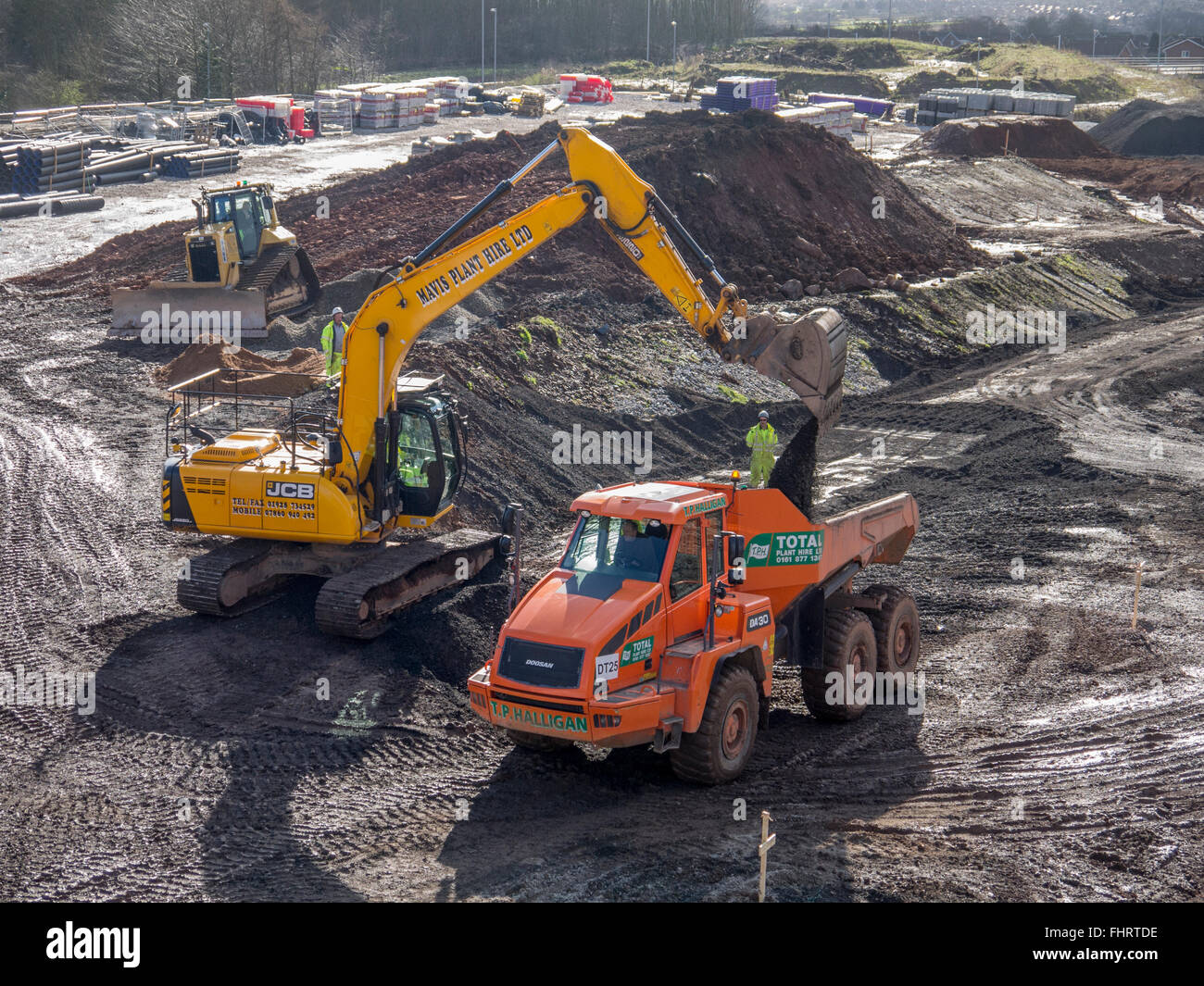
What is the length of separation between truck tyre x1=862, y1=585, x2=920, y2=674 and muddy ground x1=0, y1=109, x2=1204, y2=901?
1.38 feet

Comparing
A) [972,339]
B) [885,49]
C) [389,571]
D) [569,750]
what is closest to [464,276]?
[389,571]

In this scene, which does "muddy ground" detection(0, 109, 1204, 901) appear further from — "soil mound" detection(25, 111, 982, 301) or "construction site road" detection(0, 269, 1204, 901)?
"soil mound" detection(25, 111, 982, 301)

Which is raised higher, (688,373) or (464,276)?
(464,276)

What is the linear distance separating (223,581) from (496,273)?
4.52 m

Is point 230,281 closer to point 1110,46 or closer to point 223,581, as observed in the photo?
point 223,581

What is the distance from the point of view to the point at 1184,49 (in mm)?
107562

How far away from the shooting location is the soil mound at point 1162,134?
5931cm

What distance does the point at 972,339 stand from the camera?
101 feet

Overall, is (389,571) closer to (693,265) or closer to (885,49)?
(693,265)

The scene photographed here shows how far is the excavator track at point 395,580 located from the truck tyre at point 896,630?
4.72 m

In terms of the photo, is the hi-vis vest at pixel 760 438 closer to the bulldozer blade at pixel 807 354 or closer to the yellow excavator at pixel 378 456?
the yellow excavator at pixel 378 456

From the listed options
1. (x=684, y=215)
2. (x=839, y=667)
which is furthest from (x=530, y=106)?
(x=839, y=667)

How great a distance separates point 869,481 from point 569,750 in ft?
36.7
